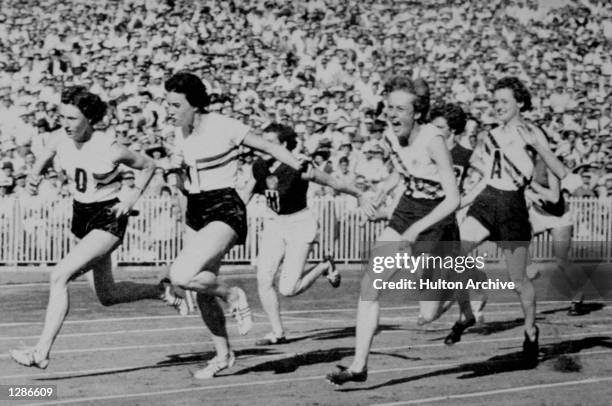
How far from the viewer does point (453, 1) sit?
106ft

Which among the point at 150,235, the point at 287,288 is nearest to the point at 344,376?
the point at 287,288

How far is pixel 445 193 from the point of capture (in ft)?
30.5

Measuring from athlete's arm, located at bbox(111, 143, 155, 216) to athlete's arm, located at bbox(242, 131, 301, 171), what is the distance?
1.03 metres

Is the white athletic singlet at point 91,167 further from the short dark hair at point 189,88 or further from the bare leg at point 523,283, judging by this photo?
the bare leg at point 523,283

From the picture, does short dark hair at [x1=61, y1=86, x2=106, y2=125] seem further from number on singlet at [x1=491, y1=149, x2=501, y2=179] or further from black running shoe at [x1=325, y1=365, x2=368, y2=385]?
number on singlet at [x1=491, y1=149, x2=501, y2=179]

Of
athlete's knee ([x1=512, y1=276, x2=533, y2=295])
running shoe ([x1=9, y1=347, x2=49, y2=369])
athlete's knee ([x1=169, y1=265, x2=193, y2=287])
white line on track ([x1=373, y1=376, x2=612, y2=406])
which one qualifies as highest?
athlete's knee ([x1=169, y1=265, x2=193, y2=287])

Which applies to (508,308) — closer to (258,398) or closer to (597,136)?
(258,398)

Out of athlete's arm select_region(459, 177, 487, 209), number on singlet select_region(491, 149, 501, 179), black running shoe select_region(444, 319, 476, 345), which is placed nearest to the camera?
number on singlet select_region(491, 149, 501, 179)

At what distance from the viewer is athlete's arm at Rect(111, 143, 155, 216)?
991 cm

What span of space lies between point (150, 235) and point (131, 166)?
12416 mm

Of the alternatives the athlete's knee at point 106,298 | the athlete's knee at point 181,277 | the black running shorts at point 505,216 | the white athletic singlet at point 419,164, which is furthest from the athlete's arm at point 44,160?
the black running shorts at point 505,216

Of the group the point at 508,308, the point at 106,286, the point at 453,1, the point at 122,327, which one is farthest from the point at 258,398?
the point at 453,1

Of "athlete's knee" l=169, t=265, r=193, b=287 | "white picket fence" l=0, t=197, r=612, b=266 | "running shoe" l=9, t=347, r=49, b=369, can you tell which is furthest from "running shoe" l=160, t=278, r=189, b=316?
"white picket fence" l=0, t=197, r=612, b=266

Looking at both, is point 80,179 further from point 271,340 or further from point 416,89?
point 271,340
